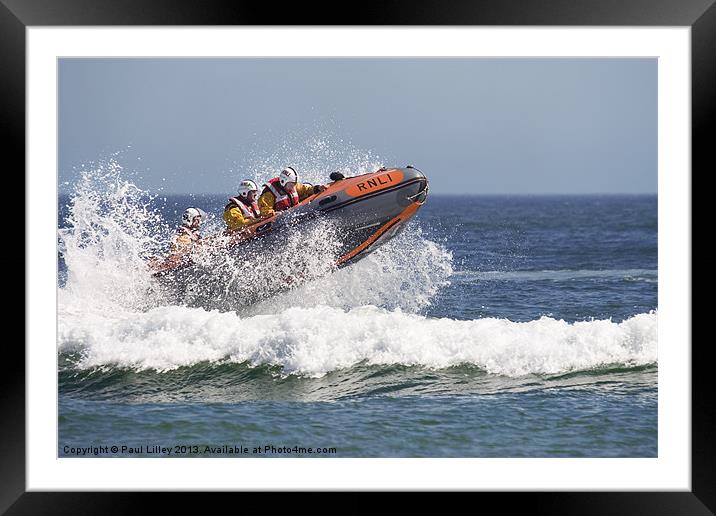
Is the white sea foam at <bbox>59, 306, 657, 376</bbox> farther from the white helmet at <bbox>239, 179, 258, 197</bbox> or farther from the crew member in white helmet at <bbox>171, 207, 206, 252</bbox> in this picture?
the white helmet at <bbox>239, 179, 258, 197</bbox>

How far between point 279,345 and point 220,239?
62.5 inches

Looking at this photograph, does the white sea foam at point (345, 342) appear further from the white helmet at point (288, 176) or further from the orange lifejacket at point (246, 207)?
the white helmet at point (288, 176)

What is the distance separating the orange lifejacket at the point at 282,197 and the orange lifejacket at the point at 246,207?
0.26 m

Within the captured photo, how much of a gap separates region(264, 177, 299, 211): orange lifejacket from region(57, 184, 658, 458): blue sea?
0.85 meters

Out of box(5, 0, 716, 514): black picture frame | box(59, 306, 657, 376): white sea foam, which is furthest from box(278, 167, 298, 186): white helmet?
box(5, 0, 716, 514): black picture frame

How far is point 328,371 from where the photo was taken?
8320 mm

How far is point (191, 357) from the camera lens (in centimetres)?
862

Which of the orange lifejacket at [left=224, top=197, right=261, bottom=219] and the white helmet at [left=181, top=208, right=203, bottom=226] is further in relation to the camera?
the white helmet at [left=181, top=208, right=203, bottom=226]

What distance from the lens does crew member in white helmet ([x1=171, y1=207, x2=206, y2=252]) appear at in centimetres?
953

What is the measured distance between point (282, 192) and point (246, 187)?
1.42 ft

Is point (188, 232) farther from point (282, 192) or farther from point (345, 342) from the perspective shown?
point (345, 342)

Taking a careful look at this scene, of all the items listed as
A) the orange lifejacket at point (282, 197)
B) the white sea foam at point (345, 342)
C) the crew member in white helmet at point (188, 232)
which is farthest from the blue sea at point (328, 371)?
the orange lifejacket at point (282, 197)
